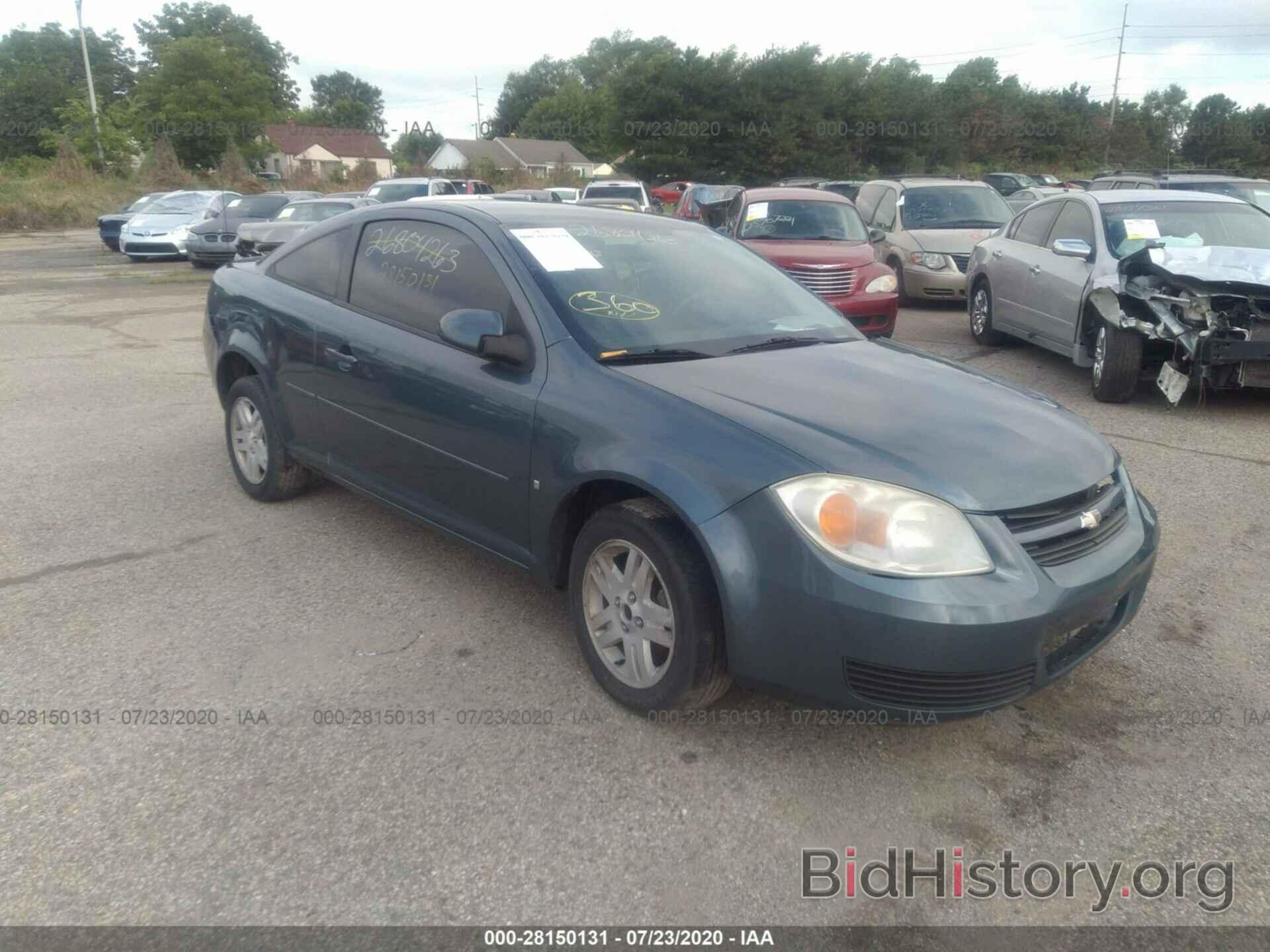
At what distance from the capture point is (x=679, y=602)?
2.90 meters

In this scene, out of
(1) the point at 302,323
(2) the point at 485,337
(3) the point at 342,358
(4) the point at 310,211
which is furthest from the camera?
(4) the point at 310,211

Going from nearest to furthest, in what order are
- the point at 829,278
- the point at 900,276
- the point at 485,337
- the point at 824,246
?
the point at 485,337
the point at 829,278
the point at 824,246
the point at 900,276

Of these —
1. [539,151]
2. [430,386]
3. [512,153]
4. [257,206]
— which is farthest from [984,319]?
[539,151]

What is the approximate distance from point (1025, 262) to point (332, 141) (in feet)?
299

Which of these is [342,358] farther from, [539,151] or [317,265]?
[539,151]

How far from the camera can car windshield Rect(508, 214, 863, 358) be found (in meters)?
3.61

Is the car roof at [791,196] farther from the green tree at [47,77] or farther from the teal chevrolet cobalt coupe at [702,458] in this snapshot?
the green tree at [47,77]

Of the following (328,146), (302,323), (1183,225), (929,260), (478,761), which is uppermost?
(328,146)

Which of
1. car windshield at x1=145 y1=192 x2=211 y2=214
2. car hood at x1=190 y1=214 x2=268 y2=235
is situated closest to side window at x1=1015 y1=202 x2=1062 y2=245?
car hood at x1=190 y1=214 x2=268 y2=235

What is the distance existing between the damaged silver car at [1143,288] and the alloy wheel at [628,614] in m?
5.32

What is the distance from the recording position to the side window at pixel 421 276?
149 inches

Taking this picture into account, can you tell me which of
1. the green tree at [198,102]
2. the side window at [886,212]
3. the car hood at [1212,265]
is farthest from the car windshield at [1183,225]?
the green tree at [198,102]

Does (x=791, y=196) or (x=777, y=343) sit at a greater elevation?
(x=791, y=196)

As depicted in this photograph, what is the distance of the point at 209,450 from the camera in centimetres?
617
